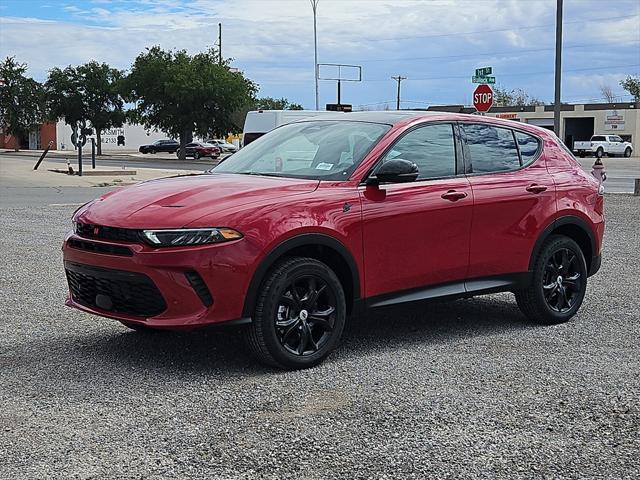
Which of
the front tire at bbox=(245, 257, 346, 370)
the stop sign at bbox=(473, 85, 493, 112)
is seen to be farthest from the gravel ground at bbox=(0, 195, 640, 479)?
the stop sign at bbox=(473, 85, 493, 112)

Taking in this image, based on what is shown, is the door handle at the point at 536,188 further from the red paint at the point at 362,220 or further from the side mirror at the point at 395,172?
the side mirror at the point at 395,172

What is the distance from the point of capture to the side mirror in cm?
591

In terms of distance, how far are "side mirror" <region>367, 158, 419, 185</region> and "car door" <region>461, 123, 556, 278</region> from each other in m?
0.82

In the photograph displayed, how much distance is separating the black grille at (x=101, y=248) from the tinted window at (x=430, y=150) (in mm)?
1969

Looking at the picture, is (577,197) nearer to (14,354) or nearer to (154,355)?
(154,355)

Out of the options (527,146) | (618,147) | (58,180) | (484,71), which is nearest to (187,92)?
(58,180)

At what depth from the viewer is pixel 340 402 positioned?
16.5ft

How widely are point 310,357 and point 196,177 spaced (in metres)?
1.54

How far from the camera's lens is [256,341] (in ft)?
18.0

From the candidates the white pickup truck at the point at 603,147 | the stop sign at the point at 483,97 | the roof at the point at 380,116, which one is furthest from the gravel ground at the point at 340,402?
the white pickup truck at the point at 603,147

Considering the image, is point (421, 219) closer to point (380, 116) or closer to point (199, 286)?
point (380, 116)

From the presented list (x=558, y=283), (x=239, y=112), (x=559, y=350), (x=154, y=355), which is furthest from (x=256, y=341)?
(x=239, y=112)

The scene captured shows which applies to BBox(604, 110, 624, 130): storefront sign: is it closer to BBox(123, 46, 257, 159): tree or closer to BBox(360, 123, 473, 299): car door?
BBox(123, 46, 257, 159): tree

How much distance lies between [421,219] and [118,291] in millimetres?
2124
